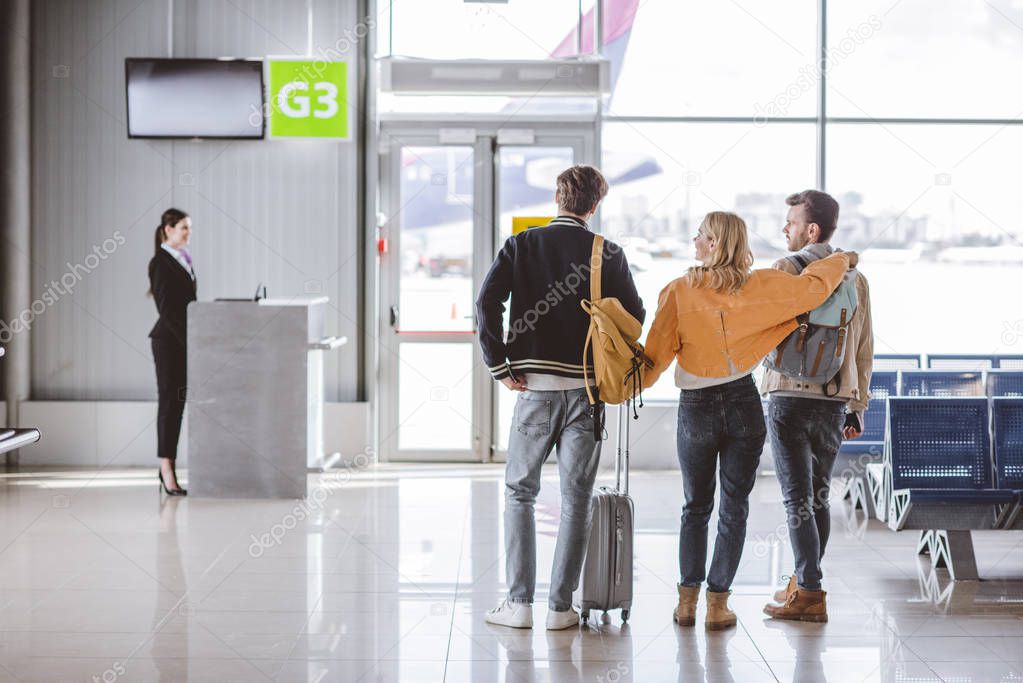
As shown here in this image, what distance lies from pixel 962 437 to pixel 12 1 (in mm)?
6776

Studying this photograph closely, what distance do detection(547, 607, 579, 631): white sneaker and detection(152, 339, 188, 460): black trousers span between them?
3503 millimetres

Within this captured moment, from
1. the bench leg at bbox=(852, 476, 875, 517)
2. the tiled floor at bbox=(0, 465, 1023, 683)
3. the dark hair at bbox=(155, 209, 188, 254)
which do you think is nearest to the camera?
the tiled floor at bbox=(0, 465, 1023, 683)

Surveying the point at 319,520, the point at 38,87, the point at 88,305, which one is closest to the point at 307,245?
the point at 88,305

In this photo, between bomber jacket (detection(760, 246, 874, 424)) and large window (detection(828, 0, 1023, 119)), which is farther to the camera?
large window (detection(828, 0, 1023, 119))

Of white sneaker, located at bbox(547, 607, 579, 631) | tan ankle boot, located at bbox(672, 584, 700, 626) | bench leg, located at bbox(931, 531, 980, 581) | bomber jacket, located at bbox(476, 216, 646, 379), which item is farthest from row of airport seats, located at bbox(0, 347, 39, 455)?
bench leg, located at bbox(931, 531, 980, 581)

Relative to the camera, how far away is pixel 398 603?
4.27m

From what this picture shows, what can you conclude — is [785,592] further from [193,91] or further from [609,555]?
[193,91]

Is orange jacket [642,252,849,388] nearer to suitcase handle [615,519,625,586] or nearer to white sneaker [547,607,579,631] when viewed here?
suitcase handle [615,519,625,586]

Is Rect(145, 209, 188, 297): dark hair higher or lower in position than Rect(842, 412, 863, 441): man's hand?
higher

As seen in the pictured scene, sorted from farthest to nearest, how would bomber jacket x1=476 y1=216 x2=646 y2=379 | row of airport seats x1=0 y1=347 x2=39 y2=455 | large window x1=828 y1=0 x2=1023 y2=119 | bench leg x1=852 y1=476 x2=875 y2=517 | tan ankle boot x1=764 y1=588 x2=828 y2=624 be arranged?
large window x1=828 y1=0 x2=1023 y2=119
bench leg x1=852 y1=476 x2=875 y2=517
tan ankle boot x1=764 y1=588 x2=828 y2=624
bomber jacket x1=476 y1=216 x2=646 y2=379
row of airport seats x1=0 y1=347 x2=39 y2=455

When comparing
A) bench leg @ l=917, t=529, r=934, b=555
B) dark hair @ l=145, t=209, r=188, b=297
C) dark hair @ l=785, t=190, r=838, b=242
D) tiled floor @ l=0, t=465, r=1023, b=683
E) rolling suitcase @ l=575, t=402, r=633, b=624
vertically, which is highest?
dark hair @ l=145, t=209, r=188, b=297

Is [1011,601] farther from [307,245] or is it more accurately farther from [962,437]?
[307,245]

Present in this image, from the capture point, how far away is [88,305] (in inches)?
315

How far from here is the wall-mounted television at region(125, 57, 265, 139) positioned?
7816 mm
